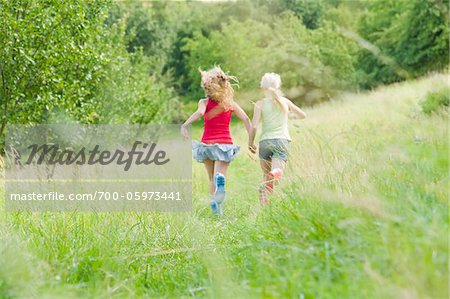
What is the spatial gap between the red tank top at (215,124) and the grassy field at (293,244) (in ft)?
6.41

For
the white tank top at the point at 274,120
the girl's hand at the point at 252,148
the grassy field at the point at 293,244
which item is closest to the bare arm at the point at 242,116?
the white tank top at the point at 274,120

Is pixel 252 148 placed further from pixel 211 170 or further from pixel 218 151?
pixel 211 170

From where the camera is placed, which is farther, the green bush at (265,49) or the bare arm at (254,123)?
the green bush at (265,49)

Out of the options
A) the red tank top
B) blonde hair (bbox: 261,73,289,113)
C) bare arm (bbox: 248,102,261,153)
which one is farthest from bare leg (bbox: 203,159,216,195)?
blonde hair (bbox: 261,73,289,113)

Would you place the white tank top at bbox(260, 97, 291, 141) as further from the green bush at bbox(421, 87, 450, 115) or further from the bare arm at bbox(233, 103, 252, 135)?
the green bush at bbox(421, 87, 450, 115)

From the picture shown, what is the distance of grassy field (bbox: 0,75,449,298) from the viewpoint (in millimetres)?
2998

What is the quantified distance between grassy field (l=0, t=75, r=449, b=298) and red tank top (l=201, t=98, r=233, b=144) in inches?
76.9

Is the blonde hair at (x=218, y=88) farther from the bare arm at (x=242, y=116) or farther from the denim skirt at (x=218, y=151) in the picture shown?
the denim skirt at (x=218, y=151)

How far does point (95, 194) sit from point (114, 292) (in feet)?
12.9

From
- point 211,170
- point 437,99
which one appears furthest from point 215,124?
point 437,99

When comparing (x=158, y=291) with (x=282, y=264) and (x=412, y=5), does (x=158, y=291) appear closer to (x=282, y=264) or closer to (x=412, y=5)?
(x=282, y=264)

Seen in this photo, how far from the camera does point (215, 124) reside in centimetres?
776

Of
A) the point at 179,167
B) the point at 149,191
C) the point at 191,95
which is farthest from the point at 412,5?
the point at 149,191

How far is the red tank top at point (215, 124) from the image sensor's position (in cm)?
771
